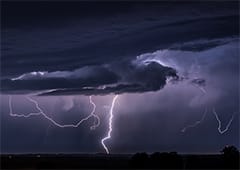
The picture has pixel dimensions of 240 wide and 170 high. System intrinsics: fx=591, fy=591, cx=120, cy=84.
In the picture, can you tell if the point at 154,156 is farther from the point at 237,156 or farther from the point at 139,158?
the point at 237,156

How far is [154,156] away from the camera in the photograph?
53.1 metres

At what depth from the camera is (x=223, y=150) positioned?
54281mm

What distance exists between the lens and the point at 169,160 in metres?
49.4

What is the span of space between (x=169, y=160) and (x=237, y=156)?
18.4 feet

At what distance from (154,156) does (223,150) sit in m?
6.54

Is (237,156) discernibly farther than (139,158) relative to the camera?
No

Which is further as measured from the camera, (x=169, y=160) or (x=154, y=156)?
(x=154, y=156)

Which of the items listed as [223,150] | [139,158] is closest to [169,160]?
[139,158]

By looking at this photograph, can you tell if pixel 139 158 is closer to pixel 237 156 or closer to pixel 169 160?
pixel 169 160

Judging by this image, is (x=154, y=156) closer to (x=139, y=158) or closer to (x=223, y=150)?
(x=139, y=158)

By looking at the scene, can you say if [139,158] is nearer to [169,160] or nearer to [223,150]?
[169,160]

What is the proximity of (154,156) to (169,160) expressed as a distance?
380 cm

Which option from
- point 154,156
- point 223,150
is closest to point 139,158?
point 154,156

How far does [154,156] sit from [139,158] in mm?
1847
